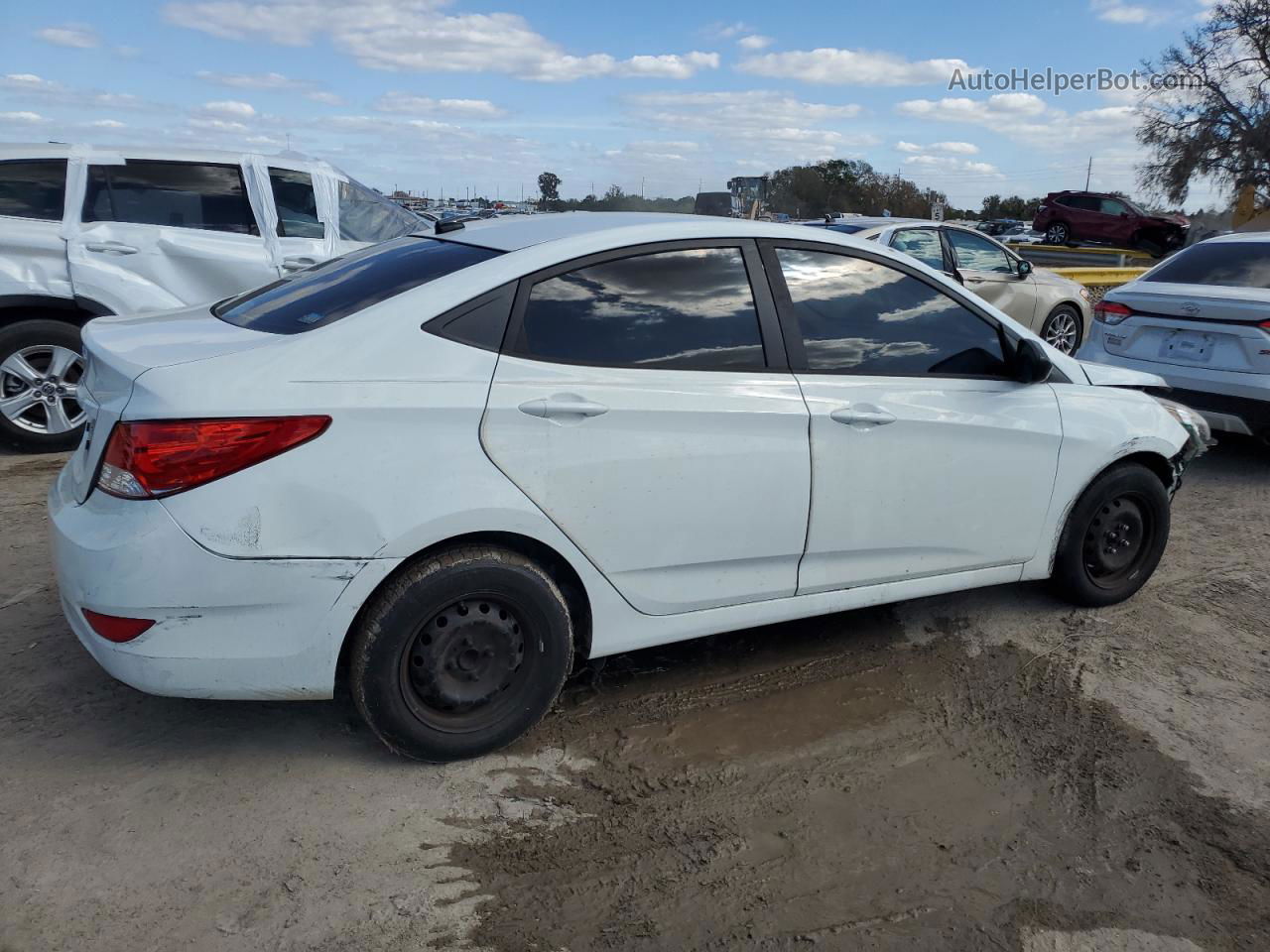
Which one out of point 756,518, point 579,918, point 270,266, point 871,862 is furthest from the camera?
point 270,266

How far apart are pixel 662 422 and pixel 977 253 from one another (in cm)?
874

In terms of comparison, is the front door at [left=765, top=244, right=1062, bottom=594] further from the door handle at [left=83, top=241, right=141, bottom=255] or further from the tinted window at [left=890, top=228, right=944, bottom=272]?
the tinted window at [left=890, top=228, right=944, bottom=272]

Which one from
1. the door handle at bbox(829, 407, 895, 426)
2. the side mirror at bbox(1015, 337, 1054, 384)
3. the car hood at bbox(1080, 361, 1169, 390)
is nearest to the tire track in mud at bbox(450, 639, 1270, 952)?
the door handle at bbox(829, 407, 895, 426)

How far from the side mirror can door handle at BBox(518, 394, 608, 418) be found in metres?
1.82

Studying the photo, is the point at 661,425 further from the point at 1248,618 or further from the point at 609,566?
the point at 1248,618

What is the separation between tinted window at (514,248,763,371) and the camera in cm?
323

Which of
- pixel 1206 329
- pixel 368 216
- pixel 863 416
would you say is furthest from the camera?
pixel 368 216

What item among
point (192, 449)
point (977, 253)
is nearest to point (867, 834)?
point (192, 449)

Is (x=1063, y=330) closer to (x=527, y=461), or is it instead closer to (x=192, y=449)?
(x=527, y=461)

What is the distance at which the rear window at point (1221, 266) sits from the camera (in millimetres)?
6988

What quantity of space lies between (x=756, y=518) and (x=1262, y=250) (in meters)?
5.71

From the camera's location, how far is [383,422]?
2.89m

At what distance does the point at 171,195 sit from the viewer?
6.92 m

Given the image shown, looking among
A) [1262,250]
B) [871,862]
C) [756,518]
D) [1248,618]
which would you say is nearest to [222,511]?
[756,518]
